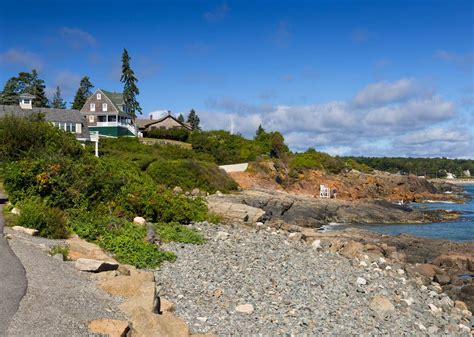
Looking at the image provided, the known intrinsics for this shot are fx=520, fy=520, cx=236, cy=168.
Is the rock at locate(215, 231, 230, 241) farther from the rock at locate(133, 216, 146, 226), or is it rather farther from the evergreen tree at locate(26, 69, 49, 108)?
the evergreen tree at locate(26, 69, 49, 108)

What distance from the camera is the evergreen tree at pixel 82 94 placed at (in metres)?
91.0

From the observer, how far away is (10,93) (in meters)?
87.6

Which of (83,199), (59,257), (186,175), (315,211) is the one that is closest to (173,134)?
(186,175)

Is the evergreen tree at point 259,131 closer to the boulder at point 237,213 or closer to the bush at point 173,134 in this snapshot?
the bush at point 173,134

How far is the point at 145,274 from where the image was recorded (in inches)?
408

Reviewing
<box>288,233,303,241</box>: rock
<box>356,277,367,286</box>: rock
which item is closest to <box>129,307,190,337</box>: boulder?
<box>356,277,367,286</box>: rock

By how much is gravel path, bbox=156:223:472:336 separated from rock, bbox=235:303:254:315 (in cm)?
8

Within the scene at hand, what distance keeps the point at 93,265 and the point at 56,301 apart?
224 centimetres

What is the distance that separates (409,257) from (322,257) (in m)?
8.48

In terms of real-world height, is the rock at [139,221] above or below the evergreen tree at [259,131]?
below

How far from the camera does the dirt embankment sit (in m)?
56.5

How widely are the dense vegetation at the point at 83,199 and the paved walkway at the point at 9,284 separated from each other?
2.97 m

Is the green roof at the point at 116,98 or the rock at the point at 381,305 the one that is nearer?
the rock at the point at 381,305

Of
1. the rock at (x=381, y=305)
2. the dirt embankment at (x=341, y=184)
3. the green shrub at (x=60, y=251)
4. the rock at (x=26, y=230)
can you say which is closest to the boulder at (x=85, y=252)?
the green shrub at (x=60, y=251)
